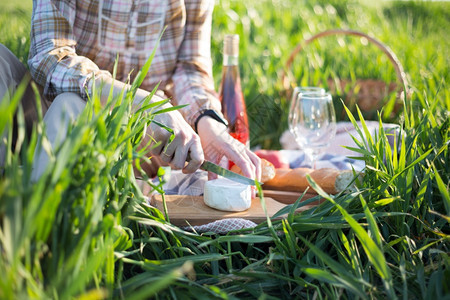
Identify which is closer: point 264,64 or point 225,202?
point 225,202

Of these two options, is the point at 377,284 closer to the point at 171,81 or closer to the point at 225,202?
the point at 225,202

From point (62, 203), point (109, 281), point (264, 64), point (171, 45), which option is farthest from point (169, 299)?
point (264, 64)

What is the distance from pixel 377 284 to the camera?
105cm

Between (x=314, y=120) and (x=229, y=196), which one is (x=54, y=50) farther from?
(x=314, y=120)

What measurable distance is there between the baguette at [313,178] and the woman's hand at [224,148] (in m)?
0.13

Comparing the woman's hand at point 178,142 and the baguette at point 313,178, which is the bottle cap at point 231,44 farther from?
the woman's hand at point 178,142

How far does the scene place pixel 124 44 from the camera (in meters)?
1.80

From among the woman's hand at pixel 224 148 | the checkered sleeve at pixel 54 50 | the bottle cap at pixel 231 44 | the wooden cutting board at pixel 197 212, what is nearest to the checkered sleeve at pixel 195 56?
the bottle cap at pixel 231 44

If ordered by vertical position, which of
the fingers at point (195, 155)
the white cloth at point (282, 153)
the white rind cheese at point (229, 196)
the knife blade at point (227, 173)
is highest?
the fingers at point (195, 155)

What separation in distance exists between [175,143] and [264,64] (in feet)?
7.69

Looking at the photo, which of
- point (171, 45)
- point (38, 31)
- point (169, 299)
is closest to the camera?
point (169, 299)

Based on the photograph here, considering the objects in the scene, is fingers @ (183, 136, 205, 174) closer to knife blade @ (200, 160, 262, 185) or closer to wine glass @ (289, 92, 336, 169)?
knife blade @ (200, 160, 262, 185)

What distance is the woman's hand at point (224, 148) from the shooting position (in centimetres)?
139

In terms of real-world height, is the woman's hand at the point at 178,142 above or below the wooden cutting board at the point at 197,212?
above
